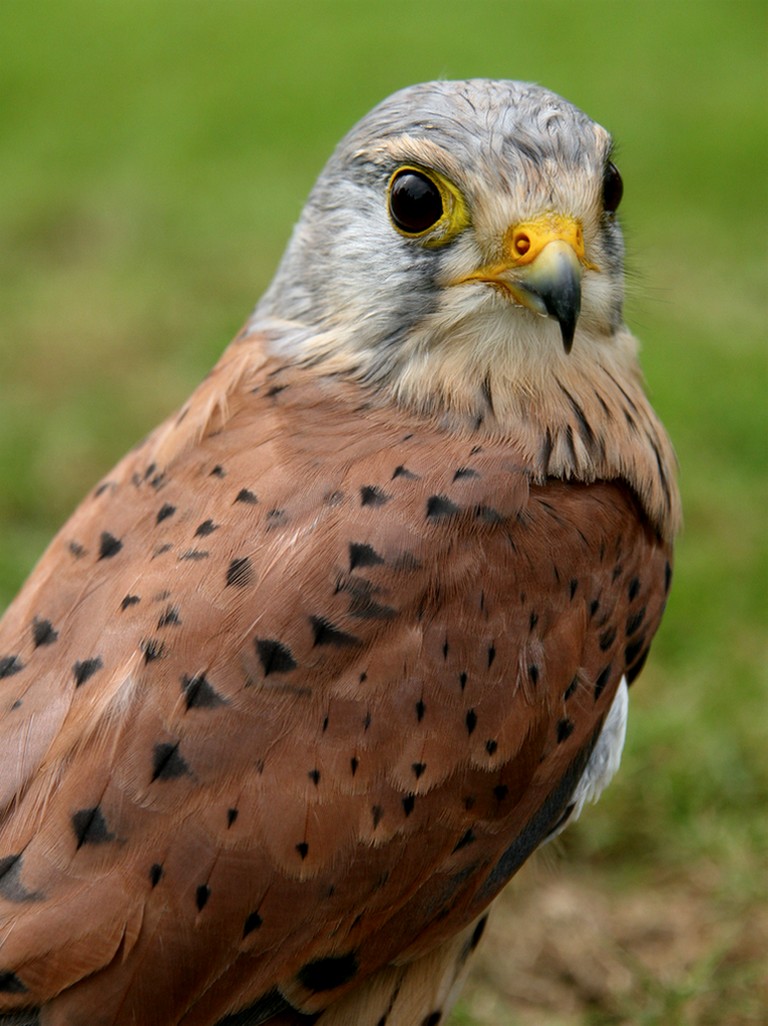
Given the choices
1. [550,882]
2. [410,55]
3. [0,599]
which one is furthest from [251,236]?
[550,882]

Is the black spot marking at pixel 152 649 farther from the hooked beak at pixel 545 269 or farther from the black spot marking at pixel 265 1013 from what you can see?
the hooked beak at pixel 545 269

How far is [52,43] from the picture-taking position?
11836 millimetres

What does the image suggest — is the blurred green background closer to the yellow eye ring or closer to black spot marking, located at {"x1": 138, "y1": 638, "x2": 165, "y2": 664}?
the yellow eye ring

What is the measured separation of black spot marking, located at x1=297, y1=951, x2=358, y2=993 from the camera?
109 inches

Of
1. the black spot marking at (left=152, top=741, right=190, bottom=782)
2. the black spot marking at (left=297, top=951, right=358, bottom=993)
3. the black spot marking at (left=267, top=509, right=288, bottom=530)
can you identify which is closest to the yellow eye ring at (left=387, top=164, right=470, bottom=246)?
the black spot marking at (left=267, top=509, right=288, bottom=530)

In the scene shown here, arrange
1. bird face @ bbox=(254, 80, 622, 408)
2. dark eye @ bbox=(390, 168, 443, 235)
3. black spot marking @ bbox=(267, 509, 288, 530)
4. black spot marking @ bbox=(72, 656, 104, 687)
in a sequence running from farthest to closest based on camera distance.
Result: dark eye @ bbox=(390, 168, 443, 235) → bird face @ bbox=(254, 80, 622, 408) → black spot marking @ bbox=(267, 509, 288, 530) → black spot marking @ bbox=(72, 656, 104, 687)

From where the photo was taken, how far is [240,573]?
2.81 m

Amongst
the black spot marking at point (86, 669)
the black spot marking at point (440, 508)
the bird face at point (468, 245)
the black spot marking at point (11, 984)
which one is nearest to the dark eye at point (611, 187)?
the bird face at point (468, 245)

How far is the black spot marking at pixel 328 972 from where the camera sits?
2.77 metres

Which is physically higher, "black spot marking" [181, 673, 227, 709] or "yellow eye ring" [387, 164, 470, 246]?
"yellow eye ring" [387, 164, 470, 246]

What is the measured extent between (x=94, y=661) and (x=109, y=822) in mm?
343

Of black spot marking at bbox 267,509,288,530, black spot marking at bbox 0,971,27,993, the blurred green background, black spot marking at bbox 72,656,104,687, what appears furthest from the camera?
the blurred green background

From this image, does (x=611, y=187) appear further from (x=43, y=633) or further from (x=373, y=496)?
(x=43, y=633)

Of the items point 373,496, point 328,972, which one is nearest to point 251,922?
point 328,972
